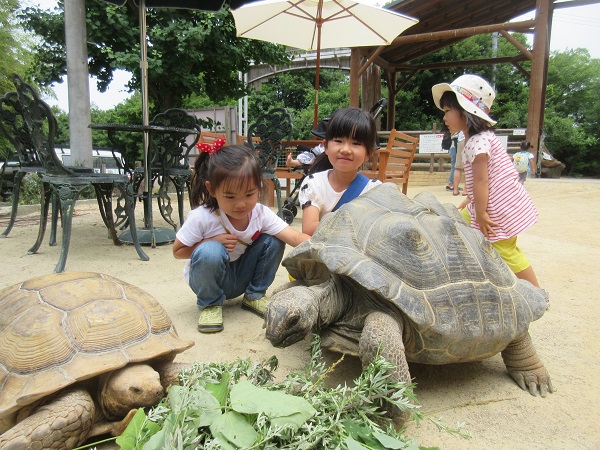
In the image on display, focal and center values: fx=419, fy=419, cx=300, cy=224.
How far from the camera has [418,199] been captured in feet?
6.75

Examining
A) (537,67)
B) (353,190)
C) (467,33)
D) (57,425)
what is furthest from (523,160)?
(57,425)

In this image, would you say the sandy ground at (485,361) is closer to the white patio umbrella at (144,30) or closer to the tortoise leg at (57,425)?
the tortoise leg at (57,425)

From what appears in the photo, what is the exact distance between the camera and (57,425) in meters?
1.16

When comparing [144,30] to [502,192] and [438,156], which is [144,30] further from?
[438,156]

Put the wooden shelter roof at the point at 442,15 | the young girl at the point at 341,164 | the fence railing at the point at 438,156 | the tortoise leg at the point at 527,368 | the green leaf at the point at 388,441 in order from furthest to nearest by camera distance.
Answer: the fence railing at the point at 438,156
the wooden shelter roof at the point at 442,15
the young girl at the point at 341,164
the tortoise leg at the point at 527,368
the green leaf at the point at 388,441

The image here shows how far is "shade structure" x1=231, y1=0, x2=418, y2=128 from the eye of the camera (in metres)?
6.00

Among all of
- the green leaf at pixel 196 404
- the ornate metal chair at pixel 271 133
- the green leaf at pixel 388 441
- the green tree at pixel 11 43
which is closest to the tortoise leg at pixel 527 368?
the green leaf at pixel 388 441

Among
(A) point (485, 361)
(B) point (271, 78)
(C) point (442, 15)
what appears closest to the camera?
(A) point (485, 361)

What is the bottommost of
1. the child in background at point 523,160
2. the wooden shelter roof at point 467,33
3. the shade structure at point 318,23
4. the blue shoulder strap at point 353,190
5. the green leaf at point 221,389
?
the green leaf at point 221,389

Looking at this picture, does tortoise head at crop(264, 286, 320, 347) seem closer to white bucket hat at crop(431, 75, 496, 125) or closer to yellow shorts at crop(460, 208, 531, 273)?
yellow shorts at crop(460, 208, 531, 273)

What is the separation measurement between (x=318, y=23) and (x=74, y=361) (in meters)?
5.99

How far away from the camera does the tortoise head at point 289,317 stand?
1411 mm

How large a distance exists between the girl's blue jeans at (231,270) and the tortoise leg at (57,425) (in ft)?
3.50

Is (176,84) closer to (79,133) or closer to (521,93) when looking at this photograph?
(79,133)
